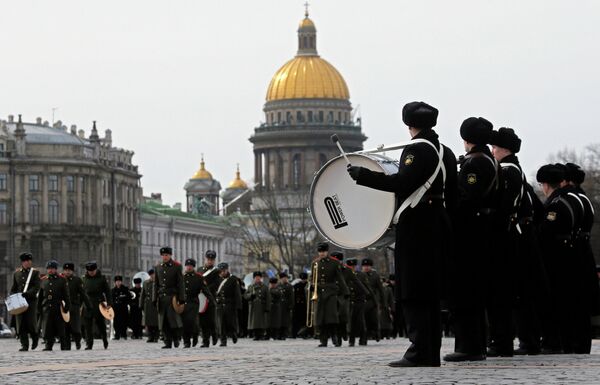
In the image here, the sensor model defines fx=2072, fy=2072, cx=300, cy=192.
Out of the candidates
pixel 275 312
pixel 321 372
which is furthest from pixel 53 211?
pixel 321 372

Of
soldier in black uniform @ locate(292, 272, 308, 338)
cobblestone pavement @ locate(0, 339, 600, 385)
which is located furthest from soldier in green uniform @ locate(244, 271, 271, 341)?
cobblestone pavement @ locate(0, 339, 600, 385)

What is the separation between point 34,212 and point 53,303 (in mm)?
128154

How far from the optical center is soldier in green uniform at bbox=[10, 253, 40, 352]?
31203mm

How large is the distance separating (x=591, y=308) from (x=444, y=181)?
458 centimetres

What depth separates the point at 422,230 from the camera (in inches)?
659

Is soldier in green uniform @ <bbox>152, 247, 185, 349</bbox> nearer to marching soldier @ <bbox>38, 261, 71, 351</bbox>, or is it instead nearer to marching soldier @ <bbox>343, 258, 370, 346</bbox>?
marching soldier @ <bbox>38, 261, 71, 351</bbox>

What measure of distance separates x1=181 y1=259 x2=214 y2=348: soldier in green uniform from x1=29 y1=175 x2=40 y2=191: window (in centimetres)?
12498

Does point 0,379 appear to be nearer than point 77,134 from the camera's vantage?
Yes

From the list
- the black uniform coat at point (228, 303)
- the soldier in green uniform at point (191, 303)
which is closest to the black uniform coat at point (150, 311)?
the black uniform coat at point (228, 303)

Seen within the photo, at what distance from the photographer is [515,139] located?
19.6 meters

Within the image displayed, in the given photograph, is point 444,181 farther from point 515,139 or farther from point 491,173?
point 515,139

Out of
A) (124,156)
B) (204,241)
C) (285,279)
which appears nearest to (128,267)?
(124,156)

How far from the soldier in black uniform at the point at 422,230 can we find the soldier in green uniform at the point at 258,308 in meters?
27.8

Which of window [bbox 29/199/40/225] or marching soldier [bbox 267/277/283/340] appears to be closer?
marching soldier [bbox 267/277/283/340]
